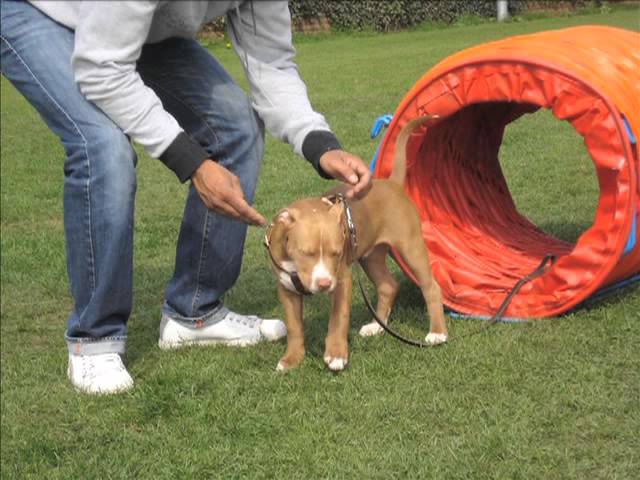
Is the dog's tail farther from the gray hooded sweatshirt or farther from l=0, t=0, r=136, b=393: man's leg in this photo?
l=0, t=0, r=136, b=393: man's leg

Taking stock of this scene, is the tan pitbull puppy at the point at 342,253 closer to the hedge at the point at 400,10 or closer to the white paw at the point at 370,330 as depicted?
the white paw at the point at 370,330

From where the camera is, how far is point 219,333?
4133 millimetres

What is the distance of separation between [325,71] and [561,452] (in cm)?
1418

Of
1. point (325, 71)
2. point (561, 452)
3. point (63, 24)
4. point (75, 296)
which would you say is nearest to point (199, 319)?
point (75, 296)

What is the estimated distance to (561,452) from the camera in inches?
114

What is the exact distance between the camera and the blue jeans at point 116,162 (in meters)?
3.39

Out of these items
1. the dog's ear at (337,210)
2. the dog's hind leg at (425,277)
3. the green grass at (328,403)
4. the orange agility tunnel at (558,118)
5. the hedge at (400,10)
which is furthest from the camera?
the hedge at (400,10)

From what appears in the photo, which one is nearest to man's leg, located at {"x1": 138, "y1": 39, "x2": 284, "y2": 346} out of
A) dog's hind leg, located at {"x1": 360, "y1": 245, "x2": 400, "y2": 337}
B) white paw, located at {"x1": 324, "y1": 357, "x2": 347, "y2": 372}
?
dog's hind leg, located at {"x1": 360, "y1": 245, "x2": 400, "y2": 337}

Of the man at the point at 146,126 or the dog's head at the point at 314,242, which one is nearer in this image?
the man at the point at 146,126

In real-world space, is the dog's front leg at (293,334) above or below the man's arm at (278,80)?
below

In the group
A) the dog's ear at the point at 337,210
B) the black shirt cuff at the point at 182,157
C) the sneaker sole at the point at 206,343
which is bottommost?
the sneaker sole at the point at 206,343

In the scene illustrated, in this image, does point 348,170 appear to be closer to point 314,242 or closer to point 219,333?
point 314,242

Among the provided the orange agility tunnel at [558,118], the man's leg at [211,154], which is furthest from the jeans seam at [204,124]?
the orange agility tunnel at [558,118]

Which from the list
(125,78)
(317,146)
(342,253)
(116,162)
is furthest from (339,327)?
(125,78)
